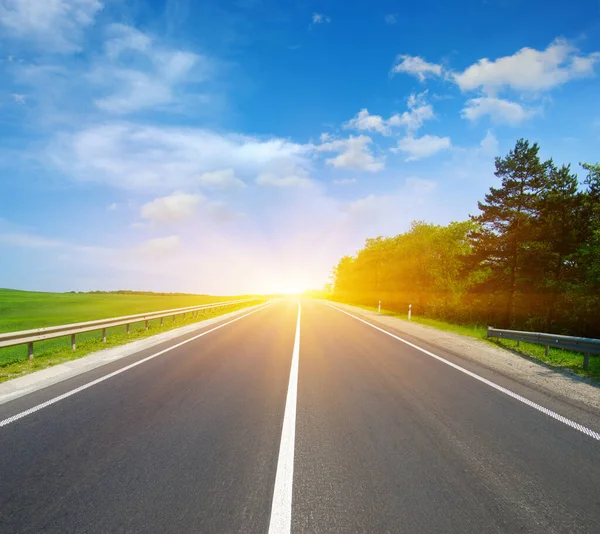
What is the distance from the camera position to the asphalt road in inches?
95.8

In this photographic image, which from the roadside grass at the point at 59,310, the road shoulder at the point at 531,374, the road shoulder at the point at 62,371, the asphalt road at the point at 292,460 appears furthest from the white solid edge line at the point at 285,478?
the roadside grass at the point at 59,310

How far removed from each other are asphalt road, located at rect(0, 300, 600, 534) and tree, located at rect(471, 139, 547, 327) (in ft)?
76.1

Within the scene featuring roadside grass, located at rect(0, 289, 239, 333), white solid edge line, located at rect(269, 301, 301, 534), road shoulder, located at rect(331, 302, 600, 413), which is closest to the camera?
white solid edge line, located at rect(269, 301, 301, 534)

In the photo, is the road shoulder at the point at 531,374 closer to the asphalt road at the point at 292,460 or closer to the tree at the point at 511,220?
the asphalt road at the point at 292,460

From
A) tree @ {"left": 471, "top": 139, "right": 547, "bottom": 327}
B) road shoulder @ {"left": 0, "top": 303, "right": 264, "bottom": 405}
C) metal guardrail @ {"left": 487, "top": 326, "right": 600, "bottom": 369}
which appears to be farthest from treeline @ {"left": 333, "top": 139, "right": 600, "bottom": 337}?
road shoulder @ {"left": 0, "top": 303, "right": 264, "bottom": 405}

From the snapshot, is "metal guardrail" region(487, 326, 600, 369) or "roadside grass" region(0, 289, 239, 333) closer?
"metal guardrail" region(487, 326, 600, 369)

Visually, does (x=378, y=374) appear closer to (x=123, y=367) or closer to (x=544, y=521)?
(x=544, y=521)

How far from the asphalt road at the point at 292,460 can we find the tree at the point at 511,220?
2321 cm

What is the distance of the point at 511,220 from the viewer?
1006 inches

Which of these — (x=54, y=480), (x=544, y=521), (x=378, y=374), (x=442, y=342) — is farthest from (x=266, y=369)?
(x=442, y=342)

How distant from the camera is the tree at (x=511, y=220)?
2467 cm

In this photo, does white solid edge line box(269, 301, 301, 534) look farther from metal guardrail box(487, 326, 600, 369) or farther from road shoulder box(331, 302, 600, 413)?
metal guardrail box(487, 326, 600, 369)

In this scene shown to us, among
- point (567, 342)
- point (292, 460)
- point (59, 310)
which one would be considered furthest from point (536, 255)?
point (59, 310)

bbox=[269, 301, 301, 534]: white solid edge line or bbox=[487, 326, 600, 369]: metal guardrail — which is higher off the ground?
bbox=[487, 326, 600, 369]: metal guardrail
